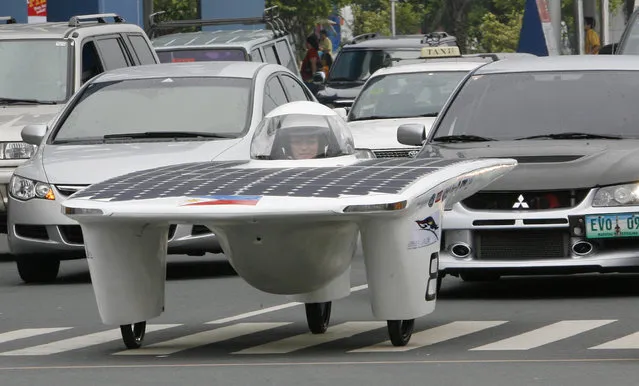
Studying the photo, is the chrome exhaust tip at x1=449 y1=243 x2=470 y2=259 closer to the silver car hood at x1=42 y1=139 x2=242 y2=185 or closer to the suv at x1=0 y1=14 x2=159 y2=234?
the silver car hood at x1=42 y1=139 x2=242 y2=185

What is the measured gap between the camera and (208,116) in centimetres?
1678

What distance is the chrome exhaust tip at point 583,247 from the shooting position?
44.0 ft

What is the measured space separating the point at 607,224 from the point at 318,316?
2.36 metres

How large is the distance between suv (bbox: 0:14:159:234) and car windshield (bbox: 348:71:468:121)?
3.06 meters

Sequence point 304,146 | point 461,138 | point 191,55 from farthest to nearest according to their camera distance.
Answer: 1. point 191,55
2. point 461,138
3. point 304,146

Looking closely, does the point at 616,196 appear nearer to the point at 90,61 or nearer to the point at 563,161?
the point at 563,161

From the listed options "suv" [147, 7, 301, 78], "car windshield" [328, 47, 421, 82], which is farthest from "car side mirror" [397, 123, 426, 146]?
"car windshield" [328, 47, 421, 82]

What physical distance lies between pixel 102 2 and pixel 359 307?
23.5m

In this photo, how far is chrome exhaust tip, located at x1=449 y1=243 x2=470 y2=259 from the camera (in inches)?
536

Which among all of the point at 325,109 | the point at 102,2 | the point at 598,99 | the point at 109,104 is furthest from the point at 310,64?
the point at 325,109

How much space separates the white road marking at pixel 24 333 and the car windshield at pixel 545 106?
3.53 m

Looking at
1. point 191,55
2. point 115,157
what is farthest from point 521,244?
point 191,55

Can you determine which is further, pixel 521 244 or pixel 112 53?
pixel 112 53

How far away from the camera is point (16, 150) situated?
60.9ft
